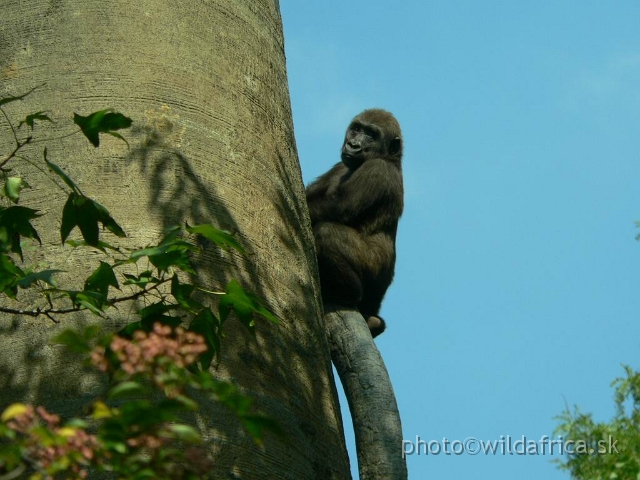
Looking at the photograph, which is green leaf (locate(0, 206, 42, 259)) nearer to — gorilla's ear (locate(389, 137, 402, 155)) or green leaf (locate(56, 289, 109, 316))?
green leaf (locate(56, 289, 109, 316))

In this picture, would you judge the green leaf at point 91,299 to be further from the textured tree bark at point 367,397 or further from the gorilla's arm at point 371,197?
the gorilla's arm at point 371,197

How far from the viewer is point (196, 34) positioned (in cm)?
441

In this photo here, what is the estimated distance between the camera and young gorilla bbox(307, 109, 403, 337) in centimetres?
722

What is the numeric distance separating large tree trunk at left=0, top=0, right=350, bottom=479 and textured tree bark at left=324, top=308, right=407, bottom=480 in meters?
0.86

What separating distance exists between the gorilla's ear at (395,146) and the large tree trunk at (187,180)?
4.75 metres

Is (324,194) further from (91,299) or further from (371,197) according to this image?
(91,299)

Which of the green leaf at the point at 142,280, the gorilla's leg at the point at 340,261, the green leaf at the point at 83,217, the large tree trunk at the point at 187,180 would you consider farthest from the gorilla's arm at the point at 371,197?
the green leaf at the point at 83,217

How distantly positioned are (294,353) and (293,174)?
1.08m

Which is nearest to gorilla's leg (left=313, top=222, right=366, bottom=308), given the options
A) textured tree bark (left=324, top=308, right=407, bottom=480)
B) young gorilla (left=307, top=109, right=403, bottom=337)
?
young gorilla (left=307, top=109, right=403, bottom=337)

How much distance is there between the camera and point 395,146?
9438mm

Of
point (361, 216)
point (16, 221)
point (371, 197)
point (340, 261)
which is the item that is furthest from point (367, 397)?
point (371, 197)

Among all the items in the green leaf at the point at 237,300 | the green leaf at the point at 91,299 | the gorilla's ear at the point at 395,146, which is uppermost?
the gorilla's ear at the point at 395,146

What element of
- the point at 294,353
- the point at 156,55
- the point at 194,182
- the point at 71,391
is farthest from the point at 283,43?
the point at 71,391

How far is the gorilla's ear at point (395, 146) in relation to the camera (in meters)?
9.38
